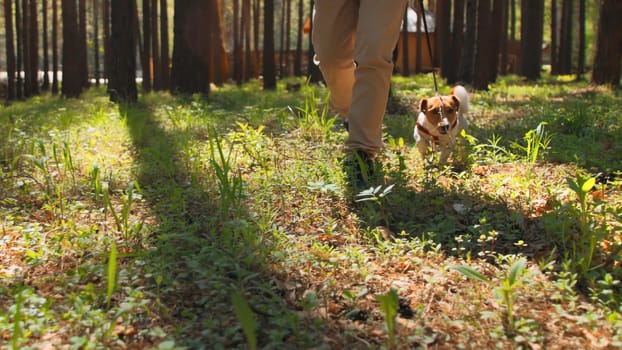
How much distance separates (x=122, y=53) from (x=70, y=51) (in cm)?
625

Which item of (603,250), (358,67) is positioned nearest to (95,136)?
(358,67)

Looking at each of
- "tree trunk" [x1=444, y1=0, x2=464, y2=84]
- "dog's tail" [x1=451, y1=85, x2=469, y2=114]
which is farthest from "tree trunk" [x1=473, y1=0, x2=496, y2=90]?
"dog's tail" [x1=451, y1=85, x2=469, y2=114]

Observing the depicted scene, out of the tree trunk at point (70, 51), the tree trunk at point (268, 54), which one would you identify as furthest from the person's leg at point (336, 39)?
the tree trunk at point (70, 51)

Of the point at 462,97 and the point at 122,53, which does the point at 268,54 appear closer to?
the point at 122,53

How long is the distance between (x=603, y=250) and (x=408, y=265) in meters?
0.84

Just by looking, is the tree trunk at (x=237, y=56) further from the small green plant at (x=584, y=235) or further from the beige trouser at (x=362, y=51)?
the small green plant at (x=584, y=235)

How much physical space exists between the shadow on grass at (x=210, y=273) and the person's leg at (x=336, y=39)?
4.03ft

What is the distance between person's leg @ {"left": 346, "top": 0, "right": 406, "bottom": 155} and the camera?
3.74 meters

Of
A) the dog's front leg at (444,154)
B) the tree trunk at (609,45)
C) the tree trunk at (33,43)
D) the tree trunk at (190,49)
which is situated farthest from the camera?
the tree trunk at (33,43)

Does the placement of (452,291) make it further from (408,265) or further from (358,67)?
(358,67)

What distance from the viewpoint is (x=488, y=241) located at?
2934 mm

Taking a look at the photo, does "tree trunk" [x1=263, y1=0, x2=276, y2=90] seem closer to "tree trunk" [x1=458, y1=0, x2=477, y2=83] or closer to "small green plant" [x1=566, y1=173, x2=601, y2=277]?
"tree trunk" [x1=458, y1=0, x2=477, y2=83]

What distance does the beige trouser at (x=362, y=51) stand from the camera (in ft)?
12.3

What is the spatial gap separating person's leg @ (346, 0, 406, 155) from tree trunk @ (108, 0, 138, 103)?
263 inches
